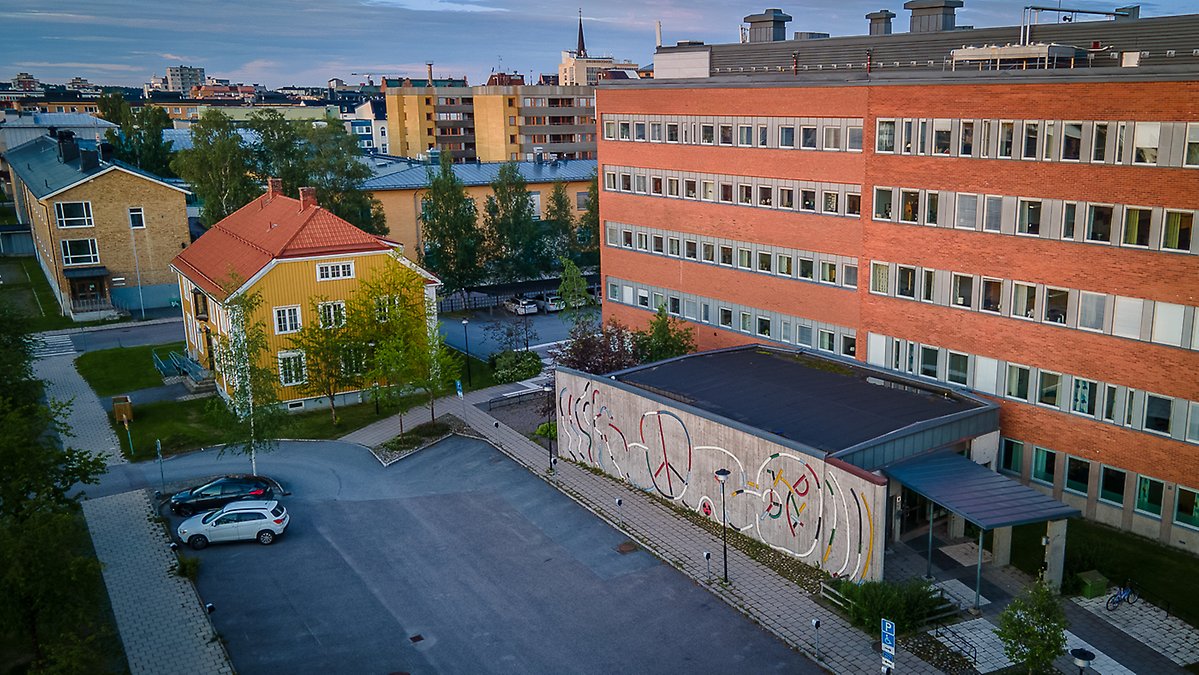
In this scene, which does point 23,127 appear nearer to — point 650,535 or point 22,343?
point 22,343

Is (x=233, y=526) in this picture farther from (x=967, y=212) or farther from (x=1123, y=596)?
(x=967, y=212)

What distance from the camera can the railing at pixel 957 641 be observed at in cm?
2341

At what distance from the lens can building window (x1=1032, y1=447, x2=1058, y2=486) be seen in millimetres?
32375

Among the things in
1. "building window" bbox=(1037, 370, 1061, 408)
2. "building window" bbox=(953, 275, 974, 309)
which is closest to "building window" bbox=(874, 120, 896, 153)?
"building window" bbox=(953, 275, 974, 309)

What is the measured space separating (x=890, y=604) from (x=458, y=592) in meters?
12.2

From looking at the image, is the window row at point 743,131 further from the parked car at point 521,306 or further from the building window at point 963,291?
the parked car at point 521,306

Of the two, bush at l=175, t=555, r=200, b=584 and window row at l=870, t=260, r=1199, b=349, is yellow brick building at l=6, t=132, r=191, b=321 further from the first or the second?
window row at l=870, t=260, r=1199, b=349

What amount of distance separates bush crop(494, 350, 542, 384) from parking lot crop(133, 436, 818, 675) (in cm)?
1309

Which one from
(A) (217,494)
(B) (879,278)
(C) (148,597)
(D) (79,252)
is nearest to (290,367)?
(A) (217,494)

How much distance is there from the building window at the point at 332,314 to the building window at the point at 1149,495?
33477 millimetres

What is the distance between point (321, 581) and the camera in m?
28.7

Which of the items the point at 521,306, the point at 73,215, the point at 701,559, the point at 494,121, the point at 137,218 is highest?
the point at 494,121

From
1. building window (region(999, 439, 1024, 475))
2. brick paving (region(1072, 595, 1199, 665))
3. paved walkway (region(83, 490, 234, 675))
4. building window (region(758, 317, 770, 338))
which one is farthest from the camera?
building window (region(758, 317, 770, 338))

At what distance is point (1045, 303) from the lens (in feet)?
104
